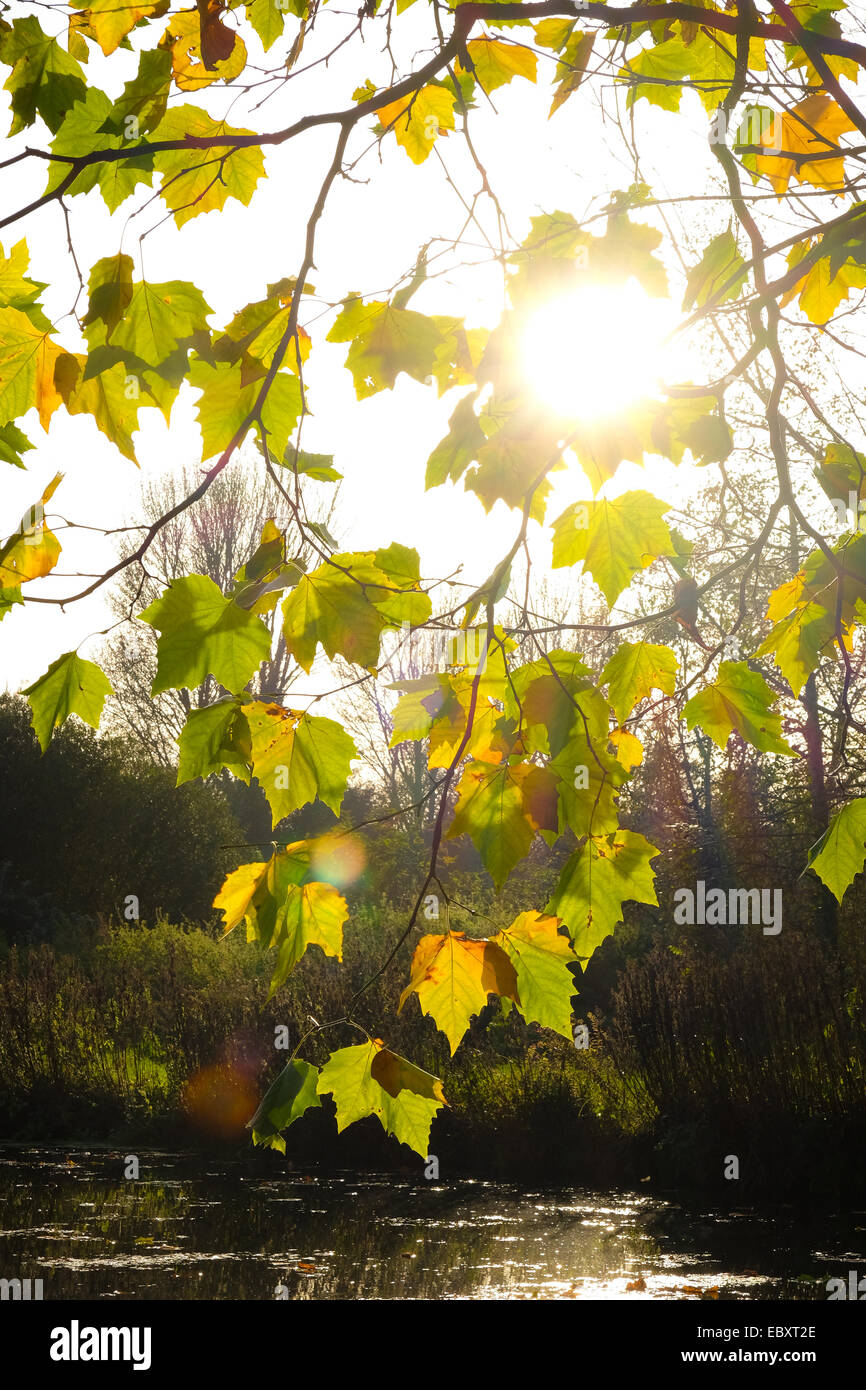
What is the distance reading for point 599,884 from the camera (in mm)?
1319

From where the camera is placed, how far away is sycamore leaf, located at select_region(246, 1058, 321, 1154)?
1.14 meters

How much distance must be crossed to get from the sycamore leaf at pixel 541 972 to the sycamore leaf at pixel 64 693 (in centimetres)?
55

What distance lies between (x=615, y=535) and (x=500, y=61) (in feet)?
2.51

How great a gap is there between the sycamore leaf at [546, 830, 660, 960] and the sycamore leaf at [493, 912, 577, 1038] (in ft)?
0.18

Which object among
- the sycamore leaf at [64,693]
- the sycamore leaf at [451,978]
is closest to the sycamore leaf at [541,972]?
the sycamore leaf at [451,978]

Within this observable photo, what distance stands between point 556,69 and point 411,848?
14.9 metres

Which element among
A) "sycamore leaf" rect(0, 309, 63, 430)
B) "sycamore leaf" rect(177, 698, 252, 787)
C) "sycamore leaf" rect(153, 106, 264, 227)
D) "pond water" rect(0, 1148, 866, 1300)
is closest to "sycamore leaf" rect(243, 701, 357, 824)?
"sycamore leaf" rect(177, 698, 252, 787)

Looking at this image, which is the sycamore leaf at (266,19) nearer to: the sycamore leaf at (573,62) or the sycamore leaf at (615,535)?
the sycamore leaf at (573,62)

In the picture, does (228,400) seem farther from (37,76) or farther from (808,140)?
(808,140)

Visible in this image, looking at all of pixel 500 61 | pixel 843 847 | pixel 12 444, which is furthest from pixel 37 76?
pixel 843 847

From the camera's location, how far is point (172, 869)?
15859mm

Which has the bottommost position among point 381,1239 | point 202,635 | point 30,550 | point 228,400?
point 381,1239

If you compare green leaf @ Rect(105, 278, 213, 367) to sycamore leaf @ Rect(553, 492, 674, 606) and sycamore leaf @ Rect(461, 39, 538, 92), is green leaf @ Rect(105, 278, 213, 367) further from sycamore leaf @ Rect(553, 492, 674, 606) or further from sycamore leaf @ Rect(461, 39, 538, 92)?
sycamore leaf @ Rect(461, 39, 538, 92)

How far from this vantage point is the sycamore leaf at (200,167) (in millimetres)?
1302
